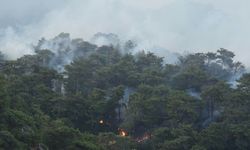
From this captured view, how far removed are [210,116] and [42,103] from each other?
11.1 metres

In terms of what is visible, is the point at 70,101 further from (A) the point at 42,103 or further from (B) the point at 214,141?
(B) the point at 214,141

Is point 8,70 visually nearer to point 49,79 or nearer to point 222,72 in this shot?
point 49,79

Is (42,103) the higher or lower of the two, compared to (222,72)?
lower

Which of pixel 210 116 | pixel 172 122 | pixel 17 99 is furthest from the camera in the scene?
pixel 210 116

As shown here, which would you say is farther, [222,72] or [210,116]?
[222,72]

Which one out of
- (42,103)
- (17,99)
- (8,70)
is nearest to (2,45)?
(8,70)

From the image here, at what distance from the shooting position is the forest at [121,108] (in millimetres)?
23719

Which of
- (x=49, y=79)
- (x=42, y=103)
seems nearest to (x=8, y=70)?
(x=49, y=79)

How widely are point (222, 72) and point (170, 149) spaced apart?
790 inches

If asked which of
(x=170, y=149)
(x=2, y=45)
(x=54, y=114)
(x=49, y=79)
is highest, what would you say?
(x=2, y=45)

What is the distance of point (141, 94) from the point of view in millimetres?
34125

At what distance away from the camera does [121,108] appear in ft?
119

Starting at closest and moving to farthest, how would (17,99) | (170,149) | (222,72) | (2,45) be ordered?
(17,99) → (170,149) → (222,72) → (2,45)

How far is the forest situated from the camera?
2372 centimetres
